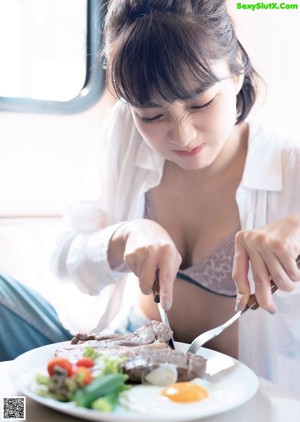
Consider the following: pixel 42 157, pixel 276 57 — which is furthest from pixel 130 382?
pixel 42 157

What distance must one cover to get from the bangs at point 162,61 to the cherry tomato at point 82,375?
1.43ft

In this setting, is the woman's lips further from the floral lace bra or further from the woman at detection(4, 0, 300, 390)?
the floral lace bra

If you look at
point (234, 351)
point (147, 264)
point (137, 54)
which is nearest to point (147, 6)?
point (137, 54)

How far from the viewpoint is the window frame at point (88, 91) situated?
2027 mm

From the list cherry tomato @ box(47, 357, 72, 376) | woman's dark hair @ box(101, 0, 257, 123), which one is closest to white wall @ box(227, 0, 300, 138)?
woman's dark hair @ box(101, 0, 257, 123)

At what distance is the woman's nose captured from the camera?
89 centimetres

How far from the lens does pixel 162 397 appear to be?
0.61 metres

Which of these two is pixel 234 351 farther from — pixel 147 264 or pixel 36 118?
pixel 36 118

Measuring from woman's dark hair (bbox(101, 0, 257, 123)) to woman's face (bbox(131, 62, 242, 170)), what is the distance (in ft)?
0.06

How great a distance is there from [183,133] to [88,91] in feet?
4.06

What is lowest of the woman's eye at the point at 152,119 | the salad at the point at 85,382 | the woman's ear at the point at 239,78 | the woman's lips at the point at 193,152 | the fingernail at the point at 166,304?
the salad at the point at 85,382

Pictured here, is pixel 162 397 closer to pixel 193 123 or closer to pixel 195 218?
pixel 193 123

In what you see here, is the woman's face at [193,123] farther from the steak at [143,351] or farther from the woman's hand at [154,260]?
the steak at [143,351]

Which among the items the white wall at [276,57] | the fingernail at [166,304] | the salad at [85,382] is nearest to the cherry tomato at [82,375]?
the salad at [85,382]
